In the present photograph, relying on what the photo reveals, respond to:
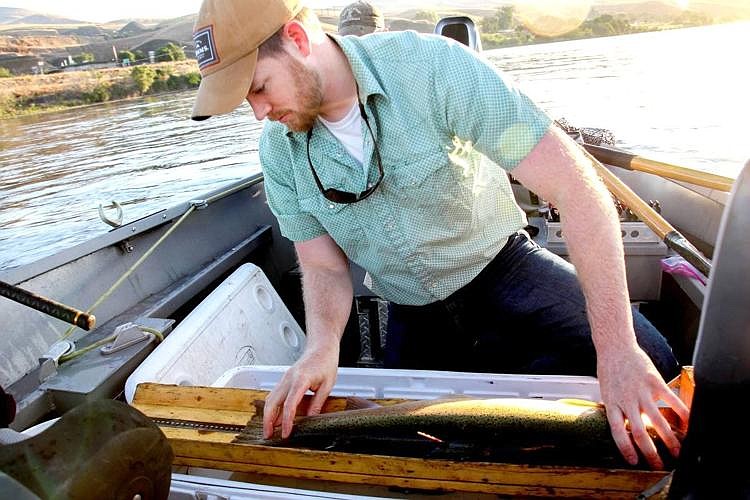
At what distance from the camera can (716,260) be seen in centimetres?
76

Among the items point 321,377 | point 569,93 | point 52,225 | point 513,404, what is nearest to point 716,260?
point 513,404

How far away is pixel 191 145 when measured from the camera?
15133 millimetres

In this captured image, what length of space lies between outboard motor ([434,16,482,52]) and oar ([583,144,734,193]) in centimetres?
125

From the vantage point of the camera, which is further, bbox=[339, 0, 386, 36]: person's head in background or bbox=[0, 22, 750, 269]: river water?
bbox=[0, 22, 750, 269]: river water

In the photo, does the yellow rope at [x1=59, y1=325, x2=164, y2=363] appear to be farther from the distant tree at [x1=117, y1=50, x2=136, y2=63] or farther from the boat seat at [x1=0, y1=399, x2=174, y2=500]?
the distant tree at [x1=117, y1=50, x2=136, y2=63]

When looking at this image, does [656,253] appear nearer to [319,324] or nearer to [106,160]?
[319,324]

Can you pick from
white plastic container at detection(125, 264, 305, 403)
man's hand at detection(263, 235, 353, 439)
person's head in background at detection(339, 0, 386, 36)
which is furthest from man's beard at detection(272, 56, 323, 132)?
person's head in background at detection(339, 0, 386, 36)

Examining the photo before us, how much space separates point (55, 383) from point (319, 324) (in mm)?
1126

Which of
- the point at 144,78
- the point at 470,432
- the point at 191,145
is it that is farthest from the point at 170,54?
the point at 470,432

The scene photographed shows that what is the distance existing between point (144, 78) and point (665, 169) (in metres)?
45.8

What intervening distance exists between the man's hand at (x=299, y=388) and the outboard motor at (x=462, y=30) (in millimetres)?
3109

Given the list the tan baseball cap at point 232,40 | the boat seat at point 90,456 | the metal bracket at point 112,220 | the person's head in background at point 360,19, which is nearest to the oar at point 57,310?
the boat seat at point 90,456

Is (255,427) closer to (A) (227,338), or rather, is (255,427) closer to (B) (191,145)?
(A) (227,338)

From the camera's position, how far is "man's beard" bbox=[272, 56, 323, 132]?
183 cm
